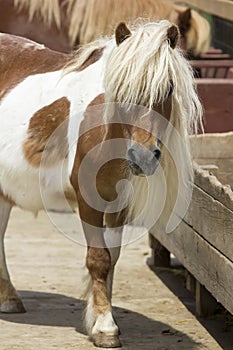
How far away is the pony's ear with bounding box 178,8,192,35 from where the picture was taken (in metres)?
6.82

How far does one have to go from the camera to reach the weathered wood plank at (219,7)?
20.5 ft

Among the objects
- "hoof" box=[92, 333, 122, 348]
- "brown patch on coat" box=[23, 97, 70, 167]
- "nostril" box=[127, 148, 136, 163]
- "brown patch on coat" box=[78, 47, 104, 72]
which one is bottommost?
"hoof" box=[92, 333, 122, 348]

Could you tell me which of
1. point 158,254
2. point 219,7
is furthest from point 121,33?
point 219,7

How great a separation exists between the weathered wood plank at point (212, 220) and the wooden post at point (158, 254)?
0.91m

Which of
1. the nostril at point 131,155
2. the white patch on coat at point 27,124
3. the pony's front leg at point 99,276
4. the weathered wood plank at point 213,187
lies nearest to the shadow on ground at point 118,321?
the pony's front leg at point 99,276

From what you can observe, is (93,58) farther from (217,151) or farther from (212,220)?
(217,151)

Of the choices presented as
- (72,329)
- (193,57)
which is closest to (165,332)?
(72,329)

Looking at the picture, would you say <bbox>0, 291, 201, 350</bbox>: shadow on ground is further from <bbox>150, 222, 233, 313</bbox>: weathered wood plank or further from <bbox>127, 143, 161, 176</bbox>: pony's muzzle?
<bbox>127, 143, 161, 176</bbox>: pony's muzzle

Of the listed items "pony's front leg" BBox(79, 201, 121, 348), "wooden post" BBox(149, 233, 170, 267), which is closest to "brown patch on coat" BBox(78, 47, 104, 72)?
"pony's front leg" BBox(79, 201, 121, 348)

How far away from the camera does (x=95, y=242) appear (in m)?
4.12

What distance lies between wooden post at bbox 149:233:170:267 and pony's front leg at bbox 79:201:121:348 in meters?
1.38

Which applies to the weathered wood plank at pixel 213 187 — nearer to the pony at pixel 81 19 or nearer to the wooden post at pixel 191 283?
the wooden post at pixel 191 283

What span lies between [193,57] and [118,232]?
3.10m

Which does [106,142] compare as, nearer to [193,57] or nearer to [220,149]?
[220,149]
